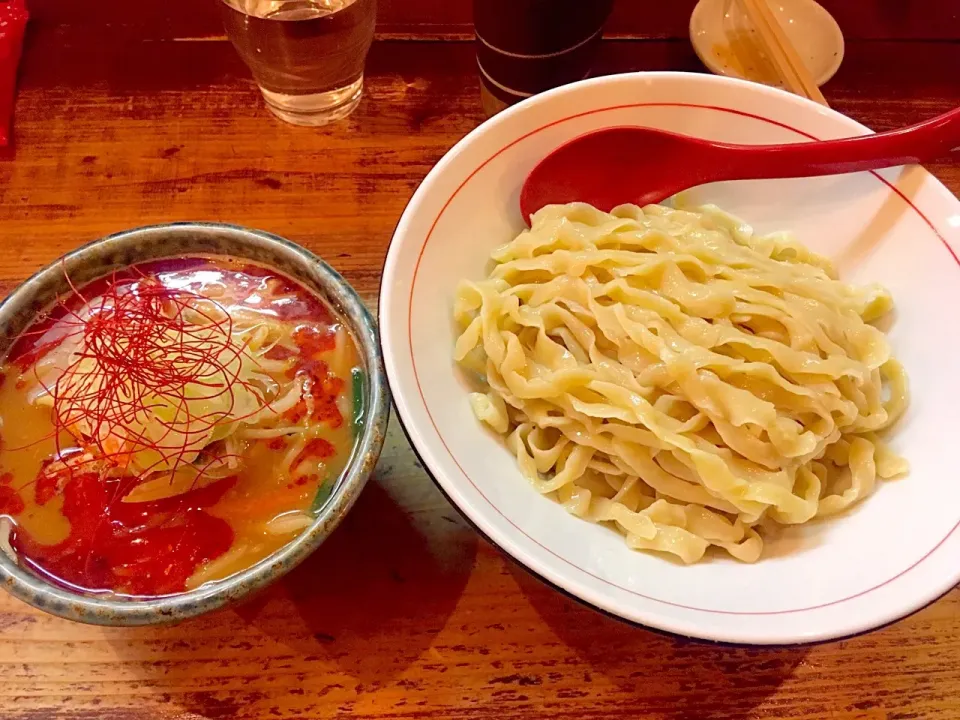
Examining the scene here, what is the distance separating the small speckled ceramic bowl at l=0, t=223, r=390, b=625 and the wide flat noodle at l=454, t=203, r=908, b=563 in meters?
0.20

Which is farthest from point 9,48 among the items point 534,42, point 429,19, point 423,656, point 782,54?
point 782,54

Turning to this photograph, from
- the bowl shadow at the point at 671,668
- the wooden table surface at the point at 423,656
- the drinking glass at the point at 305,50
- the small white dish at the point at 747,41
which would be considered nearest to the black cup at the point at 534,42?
the drinking glass at the point at 305,50

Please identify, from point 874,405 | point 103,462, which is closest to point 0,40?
point 103,462

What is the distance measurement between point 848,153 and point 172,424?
1.29 meters

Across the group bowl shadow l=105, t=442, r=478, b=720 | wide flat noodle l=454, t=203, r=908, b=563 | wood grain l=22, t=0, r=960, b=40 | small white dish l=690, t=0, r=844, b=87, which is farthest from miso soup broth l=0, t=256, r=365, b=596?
small white dish l=690, t=0, r=844, b=87

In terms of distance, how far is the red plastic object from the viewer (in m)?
1.91

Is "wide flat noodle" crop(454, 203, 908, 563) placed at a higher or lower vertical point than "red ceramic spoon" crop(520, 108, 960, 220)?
lower

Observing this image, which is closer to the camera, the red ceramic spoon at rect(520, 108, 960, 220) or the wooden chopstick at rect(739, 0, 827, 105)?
the red ceramic spoon at rect(520, 108, 960, 220)

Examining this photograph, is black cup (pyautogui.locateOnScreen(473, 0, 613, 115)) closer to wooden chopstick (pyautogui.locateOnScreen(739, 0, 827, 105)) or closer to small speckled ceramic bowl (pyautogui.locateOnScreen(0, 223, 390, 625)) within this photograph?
wooden chopstick (pyautogui.locateOnScreen(739, 0, 827, 105))

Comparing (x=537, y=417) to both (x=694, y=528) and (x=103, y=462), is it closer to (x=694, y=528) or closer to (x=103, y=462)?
(x=694, y=528)

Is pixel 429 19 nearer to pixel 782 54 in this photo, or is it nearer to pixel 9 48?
pixel 782 54

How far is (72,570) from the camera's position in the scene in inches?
44.8

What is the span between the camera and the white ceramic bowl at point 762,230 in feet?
3.33

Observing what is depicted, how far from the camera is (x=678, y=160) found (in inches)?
56.7
